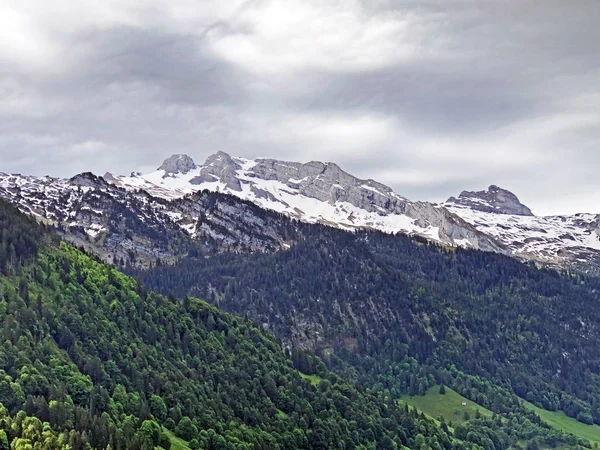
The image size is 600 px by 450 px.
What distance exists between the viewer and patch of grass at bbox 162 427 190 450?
509 ft

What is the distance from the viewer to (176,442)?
159 meters

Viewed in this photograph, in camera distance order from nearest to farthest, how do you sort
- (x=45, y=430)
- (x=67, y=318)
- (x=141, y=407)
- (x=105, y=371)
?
(x=45, y=430) → (x=141, y=407) → (x=105, y=371) → (x=67, y=318)

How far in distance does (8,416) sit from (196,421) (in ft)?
153

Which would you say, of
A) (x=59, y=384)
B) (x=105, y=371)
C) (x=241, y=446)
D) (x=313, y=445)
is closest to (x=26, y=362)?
(x=59, y=384)

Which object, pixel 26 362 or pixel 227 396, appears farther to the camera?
pixel 227 396

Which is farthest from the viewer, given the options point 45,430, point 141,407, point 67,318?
point 67,318

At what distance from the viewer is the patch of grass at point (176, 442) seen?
509ft

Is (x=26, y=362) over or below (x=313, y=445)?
over

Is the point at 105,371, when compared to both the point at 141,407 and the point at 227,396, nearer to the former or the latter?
the point at 141,407

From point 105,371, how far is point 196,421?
26.7m

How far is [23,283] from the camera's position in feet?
655

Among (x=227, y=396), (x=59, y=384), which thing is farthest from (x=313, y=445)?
(x=59, y=384)

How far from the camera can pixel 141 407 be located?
166m

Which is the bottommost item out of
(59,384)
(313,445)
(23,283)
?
(313,445)
